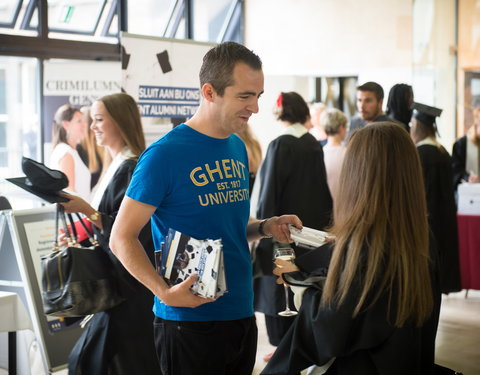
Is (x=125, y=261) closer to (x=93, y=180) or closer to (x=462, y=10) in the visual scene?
(x=93, y=180)

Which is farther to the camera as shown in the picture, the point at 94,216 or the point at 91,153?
the point at 91,153

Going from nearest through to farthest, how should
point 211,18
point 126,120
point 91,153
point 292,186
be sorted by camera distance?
point 126,120, point 292,186, point 91,153, point 211,18

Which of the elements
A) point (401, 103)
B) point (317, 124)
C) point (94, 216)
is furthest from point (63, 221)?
point (317, 124)

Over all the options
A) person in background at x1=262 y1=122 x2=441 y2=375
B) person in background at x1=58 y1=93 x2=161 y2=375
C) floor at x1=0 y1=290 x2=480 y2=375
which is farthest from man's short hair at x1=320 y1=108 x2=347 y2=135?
person in background at x1=262 y1=122 x2=441 y2=375

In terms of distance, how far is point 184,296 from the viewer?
1764 millimetres

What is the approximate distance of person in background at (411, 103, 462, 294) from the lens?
5.05 m

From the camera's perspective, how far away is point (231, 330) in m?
1.97

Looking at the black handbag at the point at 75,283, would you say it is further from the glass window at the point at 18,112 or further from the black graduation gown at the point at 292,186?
the glass window at the point at 18,112

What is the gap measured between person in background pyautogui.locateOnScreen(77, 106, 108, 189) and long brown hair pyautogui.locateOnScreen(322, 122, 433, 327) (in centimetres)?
335

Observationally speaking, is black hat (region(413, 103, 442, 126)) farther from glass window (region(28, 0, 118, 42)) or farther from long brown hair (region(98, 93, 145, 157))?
glass window (region(28, 0, 118, 42))

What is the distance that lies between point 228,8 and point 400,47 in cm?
217

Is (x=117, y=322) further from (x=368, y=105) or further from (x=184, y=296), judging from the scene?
(x=368, y=105)

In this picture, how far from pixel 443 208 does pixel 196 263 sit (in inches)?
151

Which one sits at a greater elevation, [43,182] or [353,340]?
[43,182]
